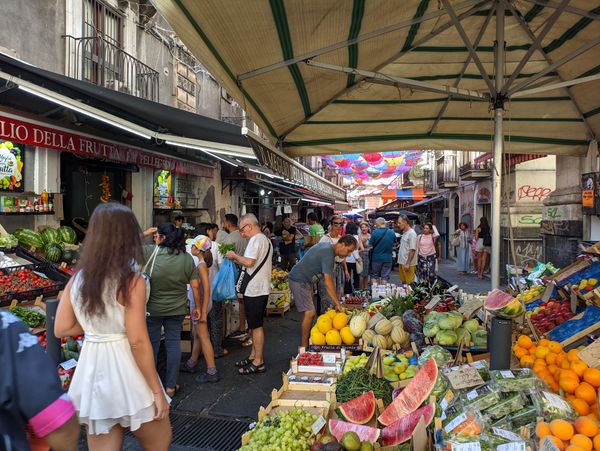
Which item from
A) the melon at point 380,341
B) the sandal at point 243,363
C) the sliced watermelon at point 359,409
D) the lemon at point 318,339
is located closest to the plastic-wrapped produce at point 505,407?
the sliced watermelon at point 359,409

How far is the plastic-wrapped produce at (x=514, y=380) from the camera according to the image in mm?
2797

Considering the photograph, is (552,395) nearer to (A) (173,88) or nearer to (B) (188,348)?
(B) (188,348)

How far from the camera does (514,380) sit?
2848 mm

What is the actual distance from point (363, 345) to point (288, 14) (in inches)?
127

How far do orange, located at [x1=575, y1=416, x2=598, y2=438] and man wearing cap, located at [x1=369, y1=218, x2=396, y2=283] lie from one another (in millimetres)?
7439

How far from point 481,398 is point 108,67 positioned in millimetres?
9147

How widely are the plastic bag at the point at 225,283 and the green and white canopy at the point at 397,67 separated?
1881mm

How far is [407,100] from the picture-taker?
550 cm

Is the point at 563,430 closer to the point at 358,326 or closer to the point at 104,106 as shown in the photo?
the point at 358,326

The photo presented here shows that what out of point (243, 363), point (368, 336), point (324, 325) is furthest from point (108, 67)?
point (368, 336)

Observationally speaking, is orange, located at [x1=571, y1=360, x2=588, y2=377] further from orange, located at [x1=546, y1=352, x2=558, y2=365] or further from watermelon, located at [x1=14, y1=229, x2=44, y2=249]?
watermelon, located at [x1=14, y1=229, x2=44, y2=249]

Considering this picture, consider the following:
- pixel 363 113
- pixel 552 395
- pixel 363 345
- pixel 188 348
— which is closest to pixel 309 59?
pixel 363 113

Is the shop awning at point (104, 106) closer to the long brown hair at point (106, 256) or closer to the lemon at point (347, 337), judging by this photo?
the lemon at point (347, 337)

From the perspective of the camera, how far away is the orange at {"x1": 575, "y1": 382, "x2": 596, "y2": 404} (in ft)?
8.61
